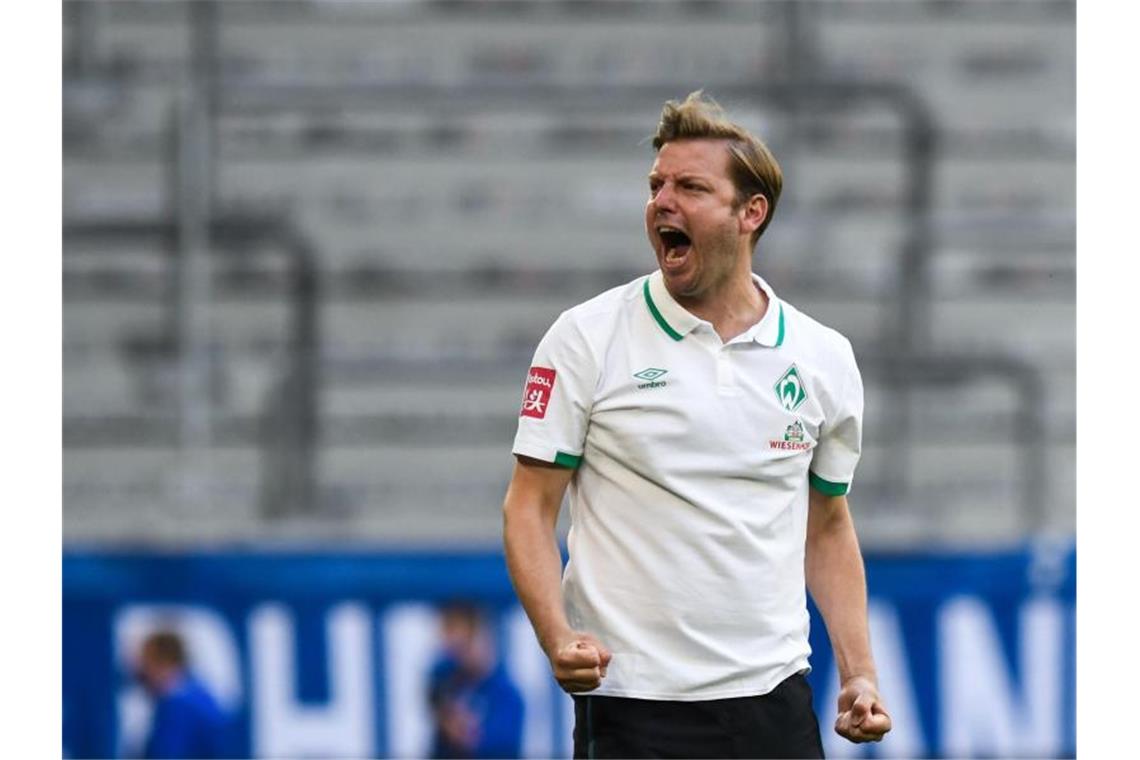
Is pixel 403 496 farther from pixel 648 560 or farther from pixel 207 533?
pixel 648 560

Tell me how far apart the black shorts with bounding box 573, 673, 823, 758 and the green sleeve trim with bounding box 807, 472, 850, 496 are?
374 millimetres

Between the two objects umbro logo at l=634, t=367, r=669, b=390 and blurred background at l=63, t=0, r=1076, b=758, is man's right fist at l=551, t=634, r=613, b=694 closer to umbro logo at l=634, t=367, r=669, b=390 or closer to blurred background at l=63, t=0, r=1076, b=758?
umbro logo at l=634, t=367, r=669, b=390

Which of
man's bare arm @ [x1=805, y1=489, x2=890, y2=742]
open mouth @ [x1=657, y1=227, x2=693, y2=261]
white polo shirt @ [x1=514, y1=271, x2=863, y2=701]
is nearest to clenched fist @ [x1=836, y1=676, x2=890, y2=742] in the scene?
man's bare arm @ [x1=805, y1=489, x2=890, y2=742]

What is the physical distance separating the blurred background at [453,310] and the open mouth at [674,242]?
3144mm

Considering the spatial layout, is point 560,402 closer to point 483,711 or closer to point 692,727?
point 692,727

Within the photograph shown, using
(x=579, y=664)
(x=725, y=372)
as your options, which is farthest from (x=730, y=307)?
(x=579, y=664)

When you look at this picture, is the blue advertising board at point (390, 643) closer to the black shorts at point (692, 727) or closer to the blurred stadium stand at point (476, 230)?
the blurred stadium stand at point (476, 230)

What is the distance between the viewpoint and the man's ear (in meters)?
3.29

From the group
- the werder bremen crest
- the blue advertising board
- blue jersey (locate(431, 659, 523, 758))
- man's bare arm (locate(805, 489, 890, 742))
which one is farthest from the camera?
blue jersey (locate(431, 659, 523, 758))

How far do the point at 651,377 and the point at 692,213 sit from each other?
298mm

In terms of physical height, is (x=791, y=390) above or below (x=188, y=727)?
above

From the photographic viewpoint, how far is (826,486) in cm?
345

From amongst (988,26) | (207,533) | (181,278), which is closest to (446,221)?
(181,278)

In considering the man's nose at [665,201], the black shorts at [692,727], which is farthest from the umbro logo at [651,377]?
the black shorts at [692,727]
